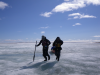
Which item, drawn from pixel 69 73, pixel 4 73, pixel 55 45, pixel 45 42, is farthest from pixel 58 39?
pixel 4 73

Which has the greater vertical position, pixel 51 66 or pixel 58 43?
pixel 58 43

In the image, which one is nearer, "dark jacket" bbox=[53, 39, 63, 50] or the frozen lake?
the frozen lake

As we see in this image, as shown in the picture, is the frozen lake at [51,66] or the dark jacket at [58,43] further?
the dark jacket at [58,43]

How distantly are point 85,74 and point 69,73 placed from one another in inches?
27.3

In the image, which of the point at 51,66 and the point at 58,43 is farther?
the point at 58,43

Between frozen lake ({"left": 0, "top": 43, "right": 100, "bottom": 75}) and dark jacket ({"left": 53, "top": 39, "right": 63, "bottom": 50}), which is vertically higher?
dark jacket ({"left": 53, "top": 39, "right": 63, "bottom": 50})

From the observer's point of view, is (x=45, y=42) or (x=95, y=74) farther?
(x=45, y=42)

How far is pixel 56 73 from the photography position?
13.7 feet

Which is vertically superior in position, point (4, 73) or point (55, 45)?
point (55, 45)

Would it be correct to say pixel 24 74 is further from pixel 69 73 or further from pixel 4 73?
pixel 69 73

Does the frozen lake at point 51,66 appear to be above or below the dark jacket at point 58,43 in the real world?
below

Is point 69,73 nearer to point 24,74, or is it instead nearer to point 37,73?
point 37,73

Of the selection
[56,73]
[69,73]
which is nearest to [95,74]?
[69,73]

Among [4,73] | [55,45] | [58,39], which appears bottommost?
[4,73]
